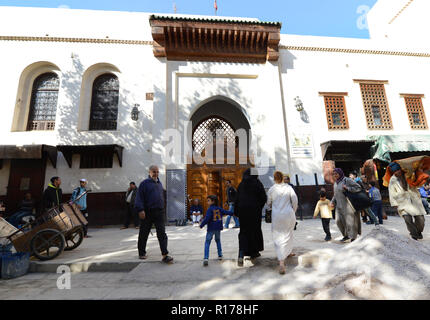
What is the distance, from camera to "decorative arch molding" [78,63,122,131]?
29.8 feet

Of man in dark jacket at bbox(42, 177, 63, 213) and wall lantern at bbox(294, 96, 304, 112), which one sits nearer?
man in dark jacket at bbox(42, 177, 63, 213)

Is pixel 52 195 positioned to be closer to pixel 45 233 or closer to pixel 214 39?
pixel 45 233

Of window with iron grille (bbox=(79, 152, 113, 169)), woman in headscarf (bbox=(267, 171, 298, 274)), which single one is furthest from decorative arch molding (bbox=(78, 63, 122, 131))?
woman in headscarf (bbox=(267, 171, 298, 274))

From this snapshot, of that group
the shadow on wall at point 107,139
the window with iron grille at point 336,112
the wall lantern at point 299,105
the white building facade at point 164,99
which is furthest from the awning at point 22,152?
the window with iron grille at point 336,112

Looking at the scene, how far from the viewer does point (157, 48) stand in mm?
9438

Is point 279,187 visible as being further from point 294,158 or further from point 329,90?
point 329,90

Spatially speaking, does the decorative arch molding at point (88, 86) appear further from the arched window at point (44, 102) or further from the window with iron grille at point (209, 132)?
the window with iron grille at point (209, 132)

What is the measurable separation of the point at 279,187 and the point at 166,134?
6.44 meters

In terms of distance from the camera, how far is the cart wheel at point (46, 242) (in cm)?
388

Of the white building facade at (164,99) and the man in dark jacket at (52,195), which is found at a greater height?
the white building facade at (164,99)

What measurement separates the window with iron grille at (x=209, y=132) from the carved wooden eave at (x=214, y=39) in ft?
10.4

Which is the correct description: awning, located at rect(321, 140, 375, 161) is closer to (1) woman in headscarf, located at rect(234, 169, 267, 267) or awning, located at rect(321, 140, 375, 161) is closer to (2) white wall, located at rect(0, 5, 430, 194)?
(2) white wall, located at rect(0, 5, 430, 194)

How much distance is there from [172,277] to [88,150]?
23.5ft

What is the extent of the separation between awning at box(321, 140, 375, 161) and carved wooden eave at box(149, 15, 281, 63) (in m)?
4.88
